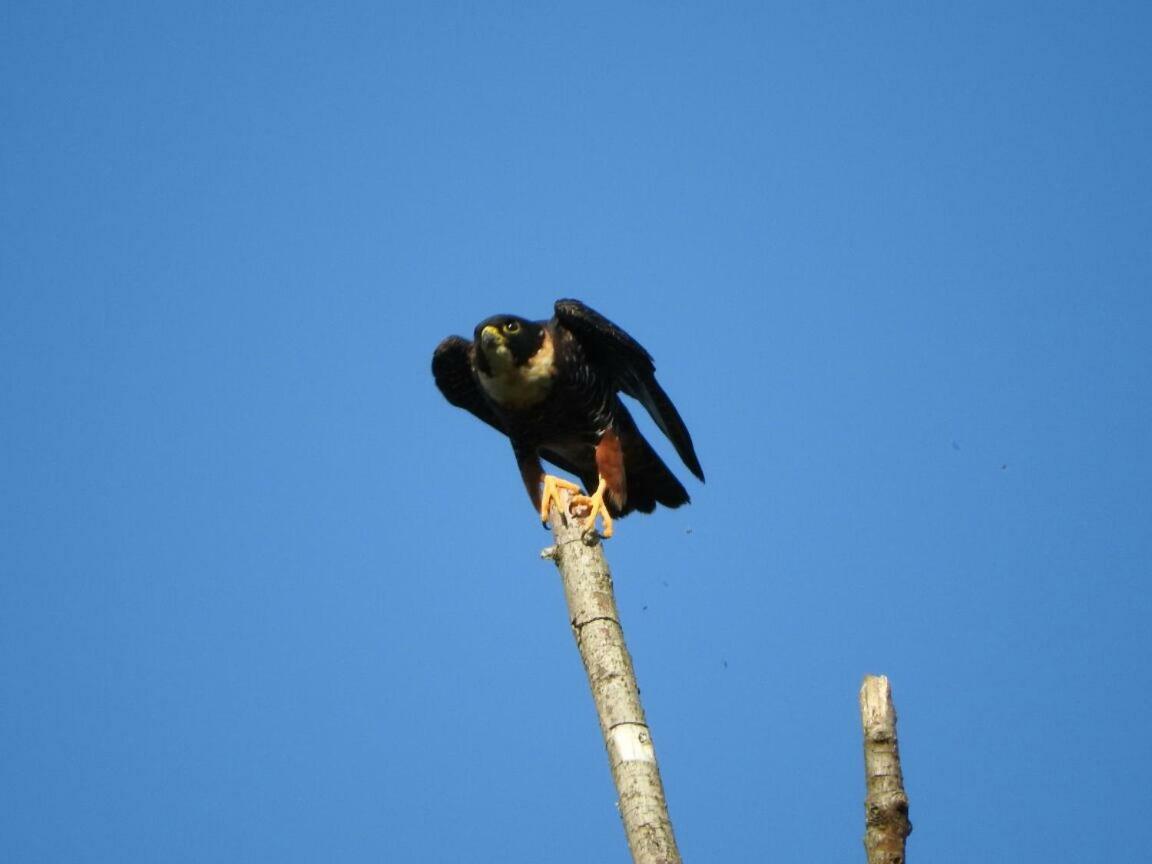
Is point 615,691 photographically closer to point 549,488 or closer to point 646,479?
point 549,488

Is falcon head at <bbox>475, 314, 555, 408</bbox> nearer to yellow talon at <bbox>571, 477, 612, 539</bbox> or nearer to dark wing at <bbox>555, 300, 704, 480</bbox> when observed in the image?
dark wing at <bbox>555, 300, 704, 480</bbox>

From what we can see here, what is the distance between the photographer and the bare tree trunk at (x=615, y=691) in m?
3.71

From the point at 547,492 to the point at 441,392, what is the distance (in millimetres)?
1586

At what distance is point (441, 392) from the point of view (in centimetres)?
833

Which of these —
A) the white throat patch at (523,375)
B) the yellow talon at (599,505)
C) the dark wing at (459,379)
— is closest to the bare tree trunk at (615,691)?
the yellow talon at (599,505)

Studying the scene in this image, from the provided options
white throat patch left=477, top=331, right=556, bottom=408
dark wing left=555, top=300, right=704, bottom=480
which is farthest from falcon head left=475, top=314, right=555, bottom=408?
dark wing left=555, top=300, right=704, bottom=480

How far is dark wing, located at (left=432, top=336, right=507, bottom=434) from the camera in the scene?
26.3 ft

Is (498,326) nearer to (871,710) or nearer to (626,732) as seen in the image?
(626,732)

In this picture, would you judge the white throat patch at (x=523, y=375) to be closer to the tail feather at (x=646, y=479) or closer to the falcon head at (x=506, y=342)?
the falcon head at (x=506, y=342)

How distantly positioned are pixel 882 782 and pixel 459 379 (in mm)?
5179

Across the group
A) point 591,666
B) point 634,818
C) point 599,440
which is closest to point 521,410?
point 599,440

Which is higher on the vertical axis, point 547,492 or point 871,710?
point 547,492

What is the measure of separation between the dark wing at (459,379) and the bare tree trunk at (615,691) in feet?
10.1

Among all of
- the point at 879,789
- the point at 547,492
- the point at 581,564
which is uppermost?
the point at 547,492
